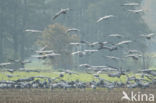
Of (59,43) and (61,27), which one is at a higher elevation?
(61,27)

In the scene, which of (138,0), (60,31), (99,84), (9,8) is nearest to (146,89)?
(99,84)

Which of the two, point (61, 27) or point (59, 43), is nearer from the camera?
point (59, 43)

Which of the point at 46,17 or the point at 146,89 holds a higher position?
the point at 46,17

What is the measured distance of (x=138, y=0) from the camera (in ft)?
305

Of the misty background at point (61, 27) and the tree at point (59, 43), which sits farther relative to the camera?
the misty background at point (61, 27)

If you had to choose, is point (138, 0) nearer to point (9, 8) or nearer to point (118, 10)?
point (118, 10)

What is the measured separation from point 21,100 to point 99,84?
40.9ft

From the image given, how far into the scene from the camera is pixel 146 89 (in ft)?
132

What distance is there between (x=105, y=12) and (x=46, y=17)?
9.19 metres

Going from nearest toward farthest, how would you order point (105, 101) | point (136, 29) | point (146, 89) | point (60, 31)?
point (105, 101), point (146, 89), point (60, 31), point (136, 29)

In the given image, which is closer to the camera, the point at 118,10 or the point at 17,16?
the point at 17,16

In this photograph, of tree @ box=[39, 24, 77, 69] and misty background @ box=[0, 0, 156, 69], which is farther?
misty background @ box=[0, 0, 156, 69]

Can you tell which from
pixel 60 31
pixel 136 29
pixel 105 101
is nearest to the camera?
A: pixel 105 101

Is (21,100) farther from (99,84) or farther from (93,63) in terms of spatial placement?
(93,63)
